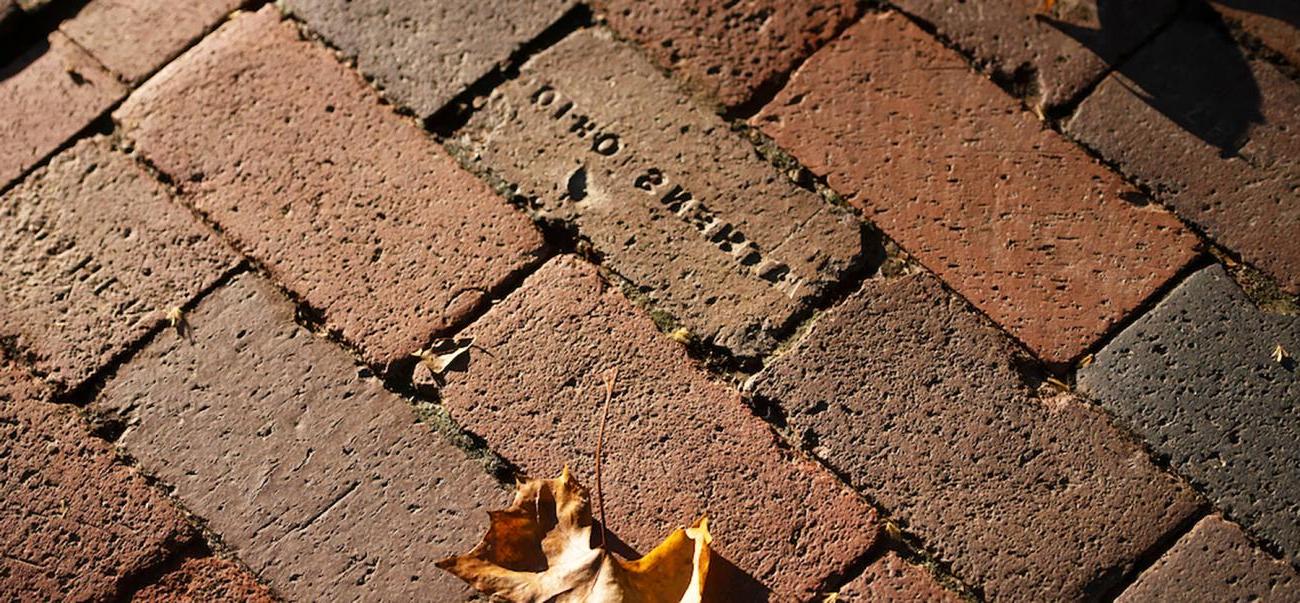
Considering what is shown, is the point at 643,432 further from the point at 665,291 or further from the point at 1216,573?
the point at 1216,573

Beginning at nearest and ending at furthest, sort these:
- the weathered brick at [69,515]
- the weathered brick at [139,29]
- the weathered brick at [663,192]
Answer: the weathered brick at [69,515] < the weathered brick at [663,192] < the weathered brick at [139,29]

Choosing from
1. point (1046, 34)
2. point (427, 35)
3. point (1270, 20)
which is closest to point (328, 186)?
point (427, 35)

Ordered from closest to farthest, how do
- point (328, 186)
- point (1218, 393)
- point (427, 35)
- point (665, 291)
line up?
point (1218, 393)
point (665, 291)
point (328, 186)
point (427, 35)

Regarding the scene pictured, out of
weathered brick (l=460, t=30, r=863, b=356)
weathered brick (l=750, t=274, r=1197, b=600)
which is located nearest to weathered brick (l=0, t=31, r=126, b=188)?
weathered brick (l=460, t=30, r=863, b=356)

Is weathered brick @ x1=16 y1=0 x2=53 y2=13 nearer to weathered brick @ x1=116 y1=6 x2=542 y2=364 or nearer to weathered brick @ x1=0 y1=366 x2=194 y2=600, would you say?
weathered brick @ x1=116 y1=6 x2=542 y2=364

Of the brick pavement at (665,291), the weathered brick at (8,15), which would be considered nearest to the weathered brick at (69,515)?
the brick pavement at (665,291)

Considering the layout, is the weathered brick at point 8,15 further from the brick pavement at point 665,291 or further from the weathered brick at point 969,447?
the weathered brick at point 969,447

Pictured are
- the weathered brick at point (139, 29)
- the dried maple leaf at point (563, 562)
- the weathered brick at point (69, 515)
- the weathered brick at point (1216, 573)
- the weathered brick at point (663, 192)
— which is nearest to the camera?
the dried maple leaf at point (563, 562)

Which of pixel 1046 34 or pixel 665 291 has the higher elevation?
pixel 1046 34
